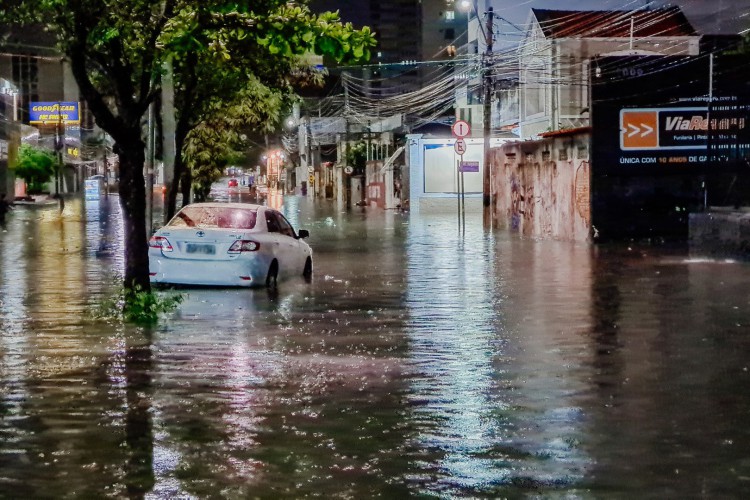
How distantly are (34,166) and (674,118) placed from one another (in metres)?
66.1

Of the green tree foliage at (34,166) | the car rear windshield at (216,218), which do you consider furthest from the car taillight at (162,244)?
the green tree foliage at (34,166)

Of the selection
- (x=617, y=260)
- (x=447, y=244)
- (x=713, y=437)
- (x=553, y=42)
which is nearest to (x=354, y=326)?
(x=713, y=437)

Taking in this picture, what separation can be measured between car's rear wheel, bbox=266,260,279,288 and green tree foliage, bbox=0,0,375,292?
8.77ft

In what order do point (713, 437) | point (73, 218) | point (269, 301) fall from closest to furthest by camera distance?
1. point (713, 437)
2. point (269, 301)
3. point (73, 218)

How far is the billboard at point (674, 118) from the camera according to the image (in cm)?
3031

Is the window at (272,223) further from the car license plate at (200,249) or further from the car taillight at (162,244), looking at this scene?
the car taillight at (162,244)

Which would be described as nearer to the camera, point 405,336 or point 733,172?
point 405,336

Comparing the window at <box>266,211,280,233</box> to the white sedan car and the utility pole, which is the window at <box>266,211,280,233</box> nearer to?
the white sedan car

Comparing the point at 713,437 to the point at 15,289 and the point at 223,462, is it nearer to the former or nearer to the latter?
the point at 223,462

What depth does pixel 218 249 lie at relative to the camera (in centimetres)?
1906

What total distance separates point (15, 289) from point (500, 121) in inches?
1609

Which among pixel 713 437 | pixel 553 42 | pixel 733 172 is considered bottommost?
pixel 713 437

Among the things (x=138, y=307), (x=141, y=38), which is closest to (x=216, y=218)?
(x=138, y=307)

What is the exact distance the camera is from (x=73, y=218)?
5394 cm
